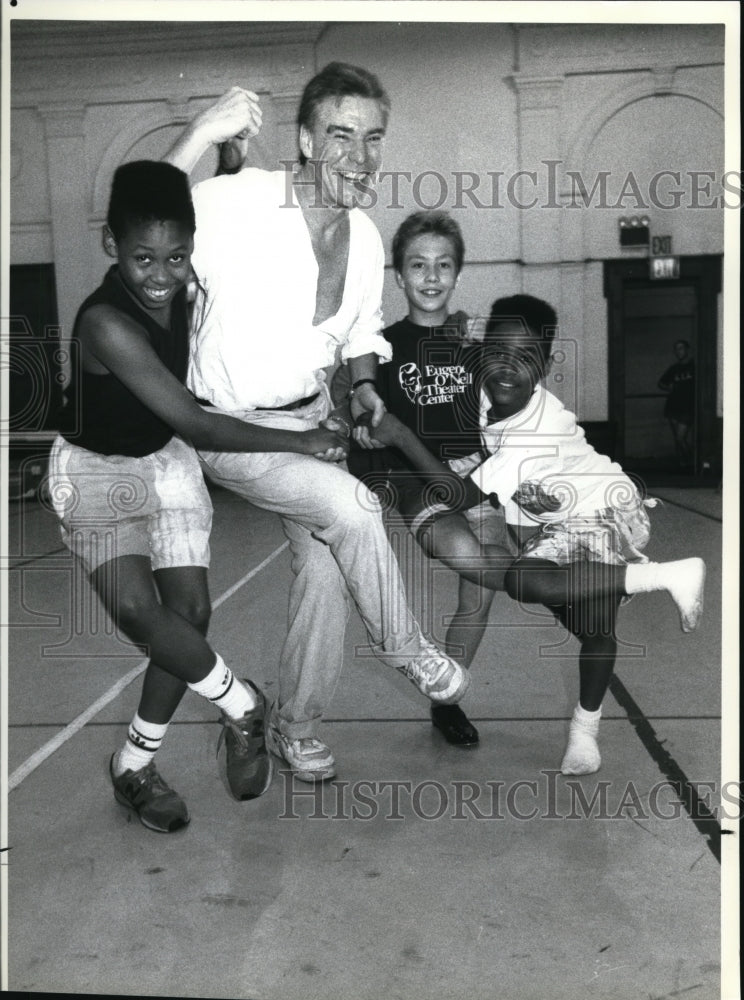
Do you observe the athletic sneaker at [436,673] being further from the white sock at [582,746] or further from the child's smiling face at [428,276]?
the child's smiling face at [428,276]

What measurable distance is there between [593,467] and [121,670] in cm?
168

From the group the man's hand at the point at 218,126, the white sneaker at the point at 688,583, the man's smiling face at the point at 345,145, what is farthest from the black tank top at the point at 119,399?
the white sneaker at the point at 688,583

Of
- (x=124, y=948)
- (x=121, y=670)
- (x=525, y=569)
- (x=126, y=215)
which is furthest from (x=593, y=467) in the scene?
(x=121, y=670)

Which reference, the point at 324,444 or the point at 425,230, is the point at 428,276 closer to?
the point at 425,230

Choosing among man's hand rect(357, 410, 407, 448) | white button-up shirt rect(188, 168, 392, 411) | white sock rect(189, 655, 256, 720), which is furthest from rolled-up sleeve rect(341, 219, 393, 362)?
white sock rect(189, 655, 256, 720)

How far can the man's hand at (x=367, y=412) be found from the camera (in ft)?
6.15

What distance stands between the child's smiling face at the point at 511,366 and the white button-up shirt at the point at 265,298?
0.21 m

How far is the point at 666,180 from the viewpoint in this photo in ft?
5.96

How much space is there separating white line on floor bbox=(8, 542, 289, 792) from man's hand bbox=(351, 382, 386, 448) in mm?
451

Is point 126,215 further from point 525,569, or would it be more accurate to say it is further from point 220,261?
point 525,569

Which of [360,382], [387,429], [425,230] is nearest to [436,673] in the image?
[387,429]

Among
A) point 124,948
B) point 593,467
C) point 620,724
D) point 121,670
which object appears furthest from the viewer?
point 121,670

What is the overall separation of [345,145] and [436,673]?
1.04 metres

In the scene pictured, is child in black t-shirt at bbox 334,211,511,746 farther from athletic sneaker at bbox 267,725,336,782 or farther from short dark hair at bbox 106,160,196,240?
athletic sneaker at bbox 267,725,336,782
